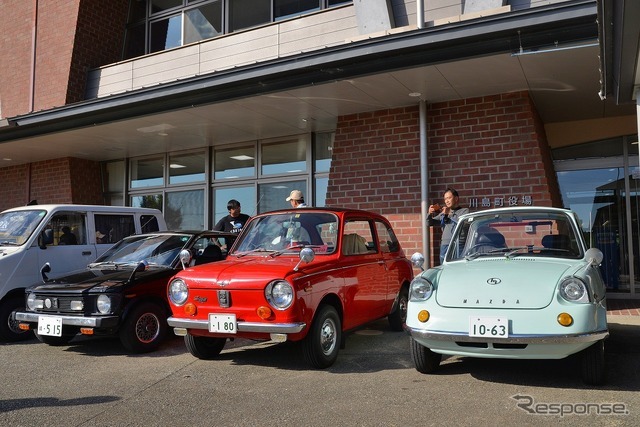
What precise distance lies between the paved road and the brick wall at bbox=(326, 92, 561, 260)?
3409 mm

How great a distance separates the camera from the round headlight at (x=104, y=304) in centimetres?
585

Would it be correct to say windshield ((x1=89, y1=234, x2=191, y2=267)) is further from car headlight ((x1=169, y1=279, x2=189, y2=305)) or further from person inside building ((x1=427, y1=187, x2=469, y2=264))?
person inside building ((x1=427, y1=187, x2=469, y2=264))

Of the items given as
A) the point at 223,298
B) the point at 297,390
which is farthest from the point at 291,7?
the point at 297,390

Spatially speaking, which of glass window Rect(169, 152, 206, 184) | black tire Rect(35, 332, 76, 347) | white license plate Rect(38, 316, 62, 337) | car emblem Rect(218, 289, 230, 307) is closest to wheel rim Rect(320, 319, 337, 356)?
car emblem Rect(218, 289, 230, 307)

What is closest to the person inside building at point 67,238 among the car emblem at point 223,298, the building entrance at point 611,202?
the car emblem at point 223,298

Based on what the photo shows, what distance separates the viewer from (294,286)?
488 centimetres

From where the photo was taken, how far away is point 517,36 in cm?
656

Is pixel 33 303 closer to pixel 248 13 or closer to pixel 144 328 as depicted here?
pixel 144 328

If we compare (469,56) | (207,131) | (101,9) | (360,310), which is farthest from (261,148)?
(360,310)

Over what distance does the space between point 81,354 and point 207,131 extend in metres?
6.22

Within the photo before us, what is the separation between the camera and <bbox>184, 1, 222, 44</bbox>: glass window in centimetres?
1287

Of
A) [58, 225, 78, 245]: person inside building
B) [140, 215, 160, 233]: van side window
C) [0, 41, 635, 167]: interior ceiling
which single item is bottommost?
[58, 225, 78, 245]: person inside building

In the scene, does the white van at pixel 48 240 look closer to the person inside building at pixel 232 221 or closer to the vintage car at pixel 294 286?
the person inside building at pixel 232 221

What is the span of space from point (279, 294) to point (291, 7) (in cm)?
853
